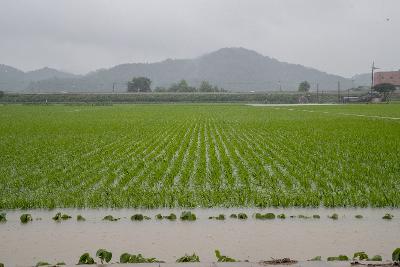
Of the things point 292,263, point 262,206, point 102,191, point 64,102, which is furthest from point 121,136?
point 64,102

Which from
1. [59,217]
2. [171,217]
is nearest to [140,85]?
[59,217]

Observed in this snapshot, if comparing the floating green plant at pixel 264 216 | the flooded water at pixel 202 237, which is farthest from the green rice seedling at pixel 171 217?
the floating green plant at pixel 264 216

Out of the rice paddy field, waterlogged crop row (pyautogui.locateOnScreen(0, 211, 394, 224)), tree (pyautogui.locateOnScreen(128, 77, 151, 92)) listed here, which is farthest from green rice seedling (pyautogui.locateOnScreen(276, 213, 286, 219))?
tree (pyautogui.locateOnScreen(128, 77, 151, 92))

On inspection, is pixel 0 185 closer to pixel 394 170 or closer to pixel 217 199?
pixel 217 199

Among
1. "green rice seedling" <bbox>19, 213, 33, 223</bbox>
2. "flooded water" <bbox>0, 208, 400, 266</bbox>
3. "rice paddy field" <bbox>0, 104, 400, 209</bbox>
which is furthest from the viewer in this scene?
"rice paddy field" <bbox>0, 104, 400, 209</bbox>

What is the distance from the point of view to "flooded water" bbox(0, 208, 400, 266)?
5.94 m

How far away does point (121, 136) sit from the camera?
901 inches

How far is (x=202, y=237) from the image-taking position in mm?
6629

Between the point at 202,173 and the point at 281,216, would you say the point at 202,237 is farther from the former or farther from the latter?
the point at 202,173

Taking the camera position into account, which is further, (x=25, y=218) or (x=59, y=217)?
(x=59, y=217)

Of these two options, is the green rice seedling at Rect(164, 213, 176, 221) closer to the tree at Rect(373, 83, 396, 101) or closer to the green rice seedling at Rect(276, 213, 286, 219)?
the green rice seedling at Rect(276, 213, 286, 219)

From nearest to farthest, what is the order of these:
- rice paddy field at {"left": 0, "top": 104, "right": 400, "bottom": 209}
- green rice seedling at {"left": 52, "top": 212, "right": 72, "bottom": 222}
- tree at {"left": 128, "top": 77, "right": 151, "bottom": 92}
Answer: green rice seedling at {"left": 52, "top": 212, "right": 72, "bottom": 222} → rice paddy field at {"left": 0, "top": 104, "right": 400, "bottom": 209} → tree at {"left": 128, "top": 77, "right": 151, "bottom": 92}

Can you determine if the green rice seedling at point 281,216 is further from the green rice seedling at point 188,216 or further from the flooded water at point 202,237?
the green rice seedling at point 188,216

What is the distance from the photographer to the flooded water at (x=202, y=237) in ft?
19.5
